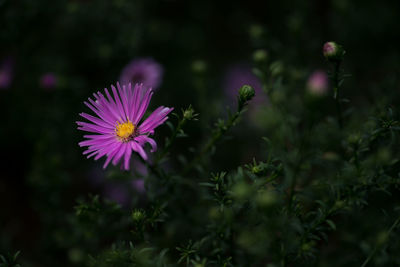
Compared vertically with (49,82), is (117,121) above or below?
below

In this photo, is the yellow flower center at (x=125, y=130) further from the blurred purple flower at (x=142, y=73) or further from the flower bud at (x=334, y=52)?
the blurred purple flower at (x=142, y=73)

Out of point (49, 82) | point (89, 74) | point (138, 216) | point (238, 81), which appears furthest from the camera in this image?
point (238, 81)

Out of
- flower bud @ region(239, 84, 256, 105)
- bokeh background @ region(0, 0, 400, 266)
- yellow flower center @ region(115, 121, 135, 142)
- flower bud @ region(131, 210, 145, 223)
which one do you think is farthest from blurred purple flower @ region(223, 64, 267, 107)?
flower bud @ region(131, 210, 145, 223)

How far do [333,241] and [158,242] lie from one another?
163 cm

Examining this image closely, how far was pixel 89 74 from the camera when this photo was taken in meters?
4.08

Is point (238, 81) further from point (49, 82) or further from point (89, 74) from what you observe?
point (49, 82)

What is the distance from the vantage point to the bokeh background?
10.8ft

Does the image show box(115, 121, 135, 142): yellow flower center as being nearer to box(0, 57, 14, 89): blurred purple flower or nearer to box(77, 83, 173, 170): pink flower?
box(77, 83, 173, 170): pink flower

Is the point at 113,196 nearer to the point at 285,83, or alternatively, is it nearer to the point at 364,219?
the point at 285,83

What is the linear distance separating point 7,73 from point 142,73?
1438 millimetres

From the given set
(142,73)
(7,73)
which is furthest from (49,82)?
(142,73)

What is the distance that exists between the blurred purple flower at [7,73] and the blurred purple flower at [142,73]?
1.18m

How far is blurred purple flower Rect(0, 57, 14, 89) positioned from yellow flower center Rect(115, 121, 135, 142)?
213 cm

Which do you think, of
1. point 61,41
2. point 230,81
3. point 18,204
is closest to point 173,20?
point 230,81
